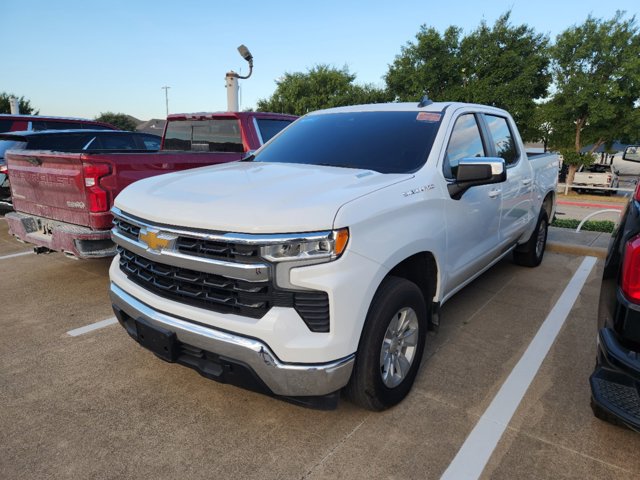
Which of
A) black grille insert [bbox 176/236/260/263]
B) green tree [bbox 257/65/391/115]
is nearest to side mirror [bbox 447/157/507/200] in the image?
black grille insert [bbox 176/236/260/263]

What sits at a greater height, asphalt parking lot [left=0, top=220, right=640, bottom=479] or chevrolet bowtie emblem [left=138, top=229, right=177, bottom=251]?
chevrolet bowtie emblem [left=138, top=229, right=177, bottom=251]

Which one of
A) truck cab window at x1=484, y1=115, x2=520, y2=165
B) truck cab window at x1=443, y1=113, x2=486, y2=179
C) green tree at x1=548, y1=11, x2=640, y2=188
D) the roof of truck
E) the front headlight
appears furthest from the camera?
green tree at x1=548, y1=11, x2=640, y2=188

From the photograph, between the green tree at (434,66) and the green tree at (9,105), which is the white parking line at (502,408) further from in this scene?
the green tree at (9,105)

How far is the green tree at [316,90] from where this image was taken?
3566 cm

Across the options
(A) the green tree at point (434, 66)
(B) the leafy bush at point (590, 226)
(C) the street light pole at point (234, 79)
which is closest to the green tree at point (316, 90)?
(A) the green tree at point (434, 66)

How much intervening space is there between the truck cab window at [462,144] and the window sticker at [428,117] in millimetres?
151

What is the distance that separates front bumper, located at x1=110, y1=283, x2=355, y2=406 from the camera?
2.08 metres

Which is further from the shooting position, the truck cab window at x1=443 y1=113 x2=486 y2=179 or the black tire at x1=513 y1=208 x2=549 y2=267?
the black tire at x1=513 y1=208 x2=549 y2=267

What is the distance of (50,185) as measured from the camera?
4.33 metres

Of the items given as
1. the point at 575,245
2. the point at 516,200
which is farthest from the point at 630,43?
the point at 516,200

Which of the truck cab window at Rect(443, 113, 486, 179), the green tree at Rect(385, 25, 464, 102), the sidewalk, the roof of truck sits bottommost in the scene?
the sidewalk

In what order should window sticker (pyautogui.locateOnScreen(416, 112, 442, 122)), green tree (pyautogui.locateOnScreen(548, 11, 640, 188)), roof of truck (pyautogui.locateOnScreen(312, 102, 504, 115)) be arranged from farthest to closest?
green tree (pyautogui.locateOnScreen(548, 11, 640, 188)) → roof of truck (pyautogui.locateOnScreen(312, 102, 504, 115)) → window sticker (pyautogui.locateOnScreen(416, 112, 442, 122))

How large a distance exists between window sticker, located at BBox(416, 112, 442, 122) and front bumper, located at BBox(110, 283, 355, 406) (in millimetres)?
1912

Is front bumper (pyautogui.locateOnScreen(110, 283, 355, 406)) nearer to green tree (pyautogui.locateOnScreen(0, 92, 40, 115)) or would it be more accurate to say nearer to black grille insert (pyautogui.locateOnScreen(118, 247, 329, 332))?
black grille insert (pyautogui.locateOnScreen(118, 247, 329, 332))
